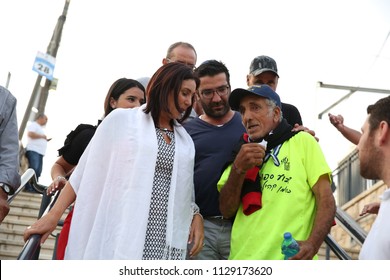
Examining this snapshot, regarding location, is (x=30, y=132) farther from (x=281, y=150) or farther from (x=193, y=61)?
(x=281, y=150)

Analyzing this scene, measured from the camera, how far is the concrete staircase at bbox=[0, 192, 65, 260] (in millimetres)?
6266

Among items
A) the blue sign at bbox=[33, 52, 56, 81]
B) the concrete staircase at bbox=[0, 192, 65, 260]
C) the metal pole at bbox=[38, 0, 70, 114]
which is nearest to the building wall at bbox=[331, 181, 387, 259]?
the concrete staircase at bbox=[0, 192, 65, 260]

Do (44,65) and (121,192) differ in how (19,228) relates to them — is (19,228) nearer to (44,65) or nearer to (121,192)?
(121,192)

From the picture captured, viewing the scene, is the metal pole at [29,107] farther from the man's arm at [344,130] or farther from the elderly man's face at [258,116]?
the elderly man's face at [258,116]

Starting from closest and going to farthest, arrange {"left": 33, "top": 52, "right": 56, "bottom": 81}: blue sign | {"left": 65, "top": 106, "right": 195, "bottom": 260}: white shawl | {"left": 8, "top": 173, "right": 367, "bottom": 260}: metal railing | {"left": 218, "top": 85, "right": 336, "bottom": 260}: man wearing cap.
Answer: {"left": 8, "top": 173, "right": 367, "bottom": 260}: metal railing, {"left": 65, "top": 106, "right": 195, "bottom": 260}: white shawl, {"left": 218, "top": 85, "right": 336, "bottom": 260}: man wearing cap, {"left": 33, "top": 52, "right": 56, "bottom": 81}: blue sign

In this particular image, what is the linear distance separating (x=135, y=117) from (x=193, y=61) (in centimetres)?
181

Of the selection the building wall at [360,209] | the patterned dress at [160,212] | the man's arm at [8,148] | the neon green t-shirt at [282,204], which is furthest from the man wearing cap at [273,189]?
the building wall at [360,209]

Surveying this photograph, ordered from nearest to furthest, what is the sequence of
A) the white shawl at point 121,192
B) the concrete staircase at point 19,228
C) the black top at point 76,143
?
the white shawl at point 121,192 → the black top at point 76,143 → the concrete staircase at point 19,228

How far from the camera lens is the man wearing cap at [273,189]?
2.91 meters

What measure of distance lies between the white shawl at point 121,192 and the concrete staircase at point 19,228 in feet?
8.43

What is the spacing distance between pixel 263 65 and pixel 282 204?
4.75 ft

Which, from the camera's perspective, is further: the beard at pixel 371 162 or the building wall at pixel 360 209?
the building wall at pixel 360 209

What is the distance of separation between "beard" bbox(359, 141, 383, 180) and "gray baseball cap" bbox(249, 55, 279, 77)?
5.71ft

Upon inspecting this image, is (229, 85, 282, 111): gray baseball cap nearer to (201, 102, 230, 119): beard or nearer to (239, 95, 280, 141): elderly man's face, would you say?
(239, 95, 280, 141): elderly man's face
